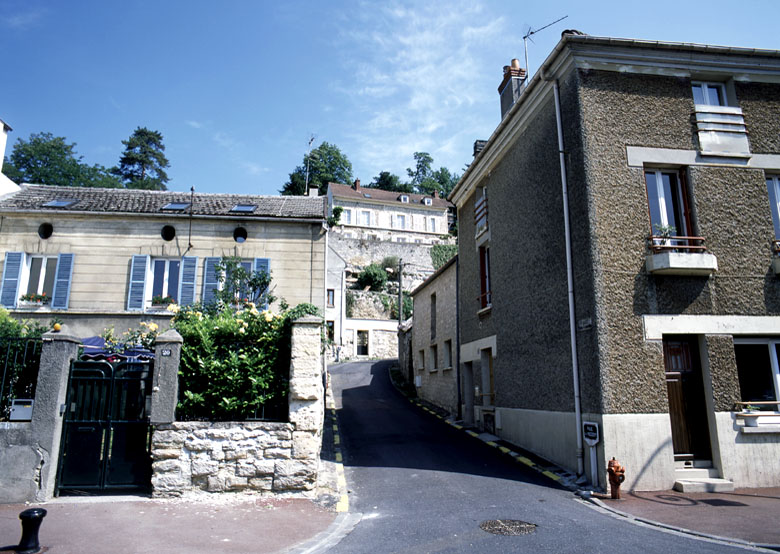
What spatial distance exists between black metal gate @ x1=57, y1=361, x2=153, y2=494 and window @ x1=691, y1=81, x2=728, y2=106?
11.7 metres

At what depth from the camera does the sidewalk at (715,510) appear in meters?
6.20

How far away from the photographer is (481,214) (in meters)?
15.0

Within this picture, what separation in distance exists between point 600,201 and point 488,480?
217 inches

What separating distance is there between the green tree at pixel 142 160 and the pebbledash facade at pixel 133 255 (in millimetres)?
41356

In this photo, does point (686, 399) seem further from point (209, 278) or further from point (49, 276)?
Result: point (49, 276)

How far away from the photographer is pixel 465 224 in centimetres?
1664

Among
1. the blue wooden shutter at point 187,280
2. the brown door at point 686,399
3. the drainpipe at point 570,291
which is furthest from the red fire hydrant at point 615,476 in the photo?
the blue wooden shutter at point 187,280

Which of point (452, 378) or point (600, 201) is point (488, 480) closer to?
point (600, 201)

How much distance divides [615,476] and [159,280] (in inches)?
542

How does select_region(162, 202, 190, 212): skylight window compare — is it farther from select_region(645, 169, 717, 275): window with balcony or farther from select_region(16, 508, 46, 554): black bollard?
select_region(645, 169, 717, 275): window with balcony

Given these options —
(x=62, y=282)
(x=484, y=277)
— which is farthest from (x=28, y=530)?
(x=62, y=282)

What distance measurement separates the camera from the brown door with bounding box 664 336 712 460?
29.7 feet

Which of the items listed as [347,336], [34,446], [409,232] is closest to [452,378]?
[34,446]

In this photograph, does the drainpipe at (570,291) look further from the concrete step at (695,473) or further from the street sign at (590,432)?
the concrete step at (695,473)
